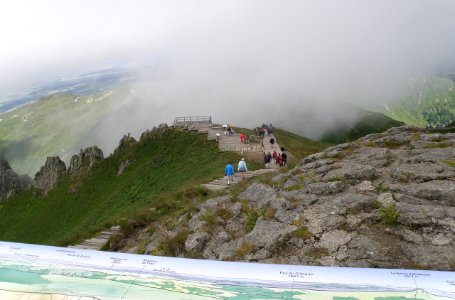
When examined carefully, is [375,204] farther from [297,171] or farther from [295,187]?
[297,171]

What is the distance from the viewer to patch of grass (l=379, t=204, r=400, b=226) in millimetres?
12539

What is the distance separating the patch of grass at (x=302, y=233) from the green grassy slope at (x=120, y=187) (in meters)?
23.5

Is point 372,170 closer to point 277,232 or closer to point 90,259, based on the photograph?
point 277,232

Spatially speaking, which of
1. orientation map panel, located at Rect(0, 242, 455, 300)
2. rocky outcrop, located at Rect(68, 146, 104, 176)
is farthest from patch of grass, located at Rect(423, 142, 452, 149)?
rocky outcrop, located at Rect(68, 146, 104, 176)

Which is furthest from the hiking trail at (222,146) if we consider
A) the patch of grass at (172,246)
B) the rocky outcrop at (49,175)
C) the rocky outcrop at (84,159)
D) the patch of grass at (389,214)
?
the rocky outcrop at (49,175)

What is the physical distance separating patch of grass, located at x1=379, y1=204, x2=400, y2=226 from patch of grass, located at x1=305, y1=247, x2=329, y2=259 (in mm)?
2594

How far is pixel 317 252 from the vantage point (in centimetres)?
1173

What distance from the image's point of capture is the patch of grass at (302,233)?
1267 cm

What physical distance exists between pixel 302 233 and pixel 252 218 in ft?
9.25

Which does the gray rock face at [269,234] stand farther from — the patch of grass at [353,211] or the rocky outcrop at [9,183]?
the rocky outcrop at [9,183]

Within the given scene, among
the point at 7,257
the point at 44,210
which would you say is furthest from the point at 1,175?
the point at 7,257

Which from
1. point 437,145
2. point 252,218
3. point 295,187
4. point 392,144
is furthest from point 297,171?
point 437,145

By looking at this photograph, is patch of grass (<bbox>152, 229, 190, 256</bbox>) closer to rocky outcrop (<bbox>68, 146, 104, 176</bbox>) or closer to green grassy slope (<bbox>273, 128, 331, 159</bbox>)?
green grassy slope (<bbox>273, 128, 331, 159</bbox>)

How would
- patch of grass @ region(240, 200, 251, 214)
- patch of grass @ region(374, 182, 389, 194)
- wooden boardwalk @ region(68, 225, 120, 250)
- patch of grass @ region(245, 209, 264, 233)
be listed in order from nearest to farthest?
1. patch of grass @ region(245, 209, 264, 233)
2. patch of grass @ region(374, 182, 389, 194)
3. patch of grass @ region(240, 200, 251, 214)
4. wooden boardwalk @ region(68, 225, 120, 250)
